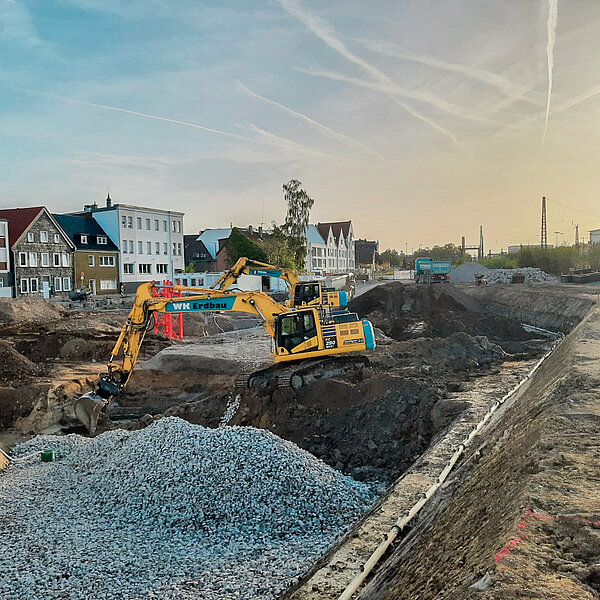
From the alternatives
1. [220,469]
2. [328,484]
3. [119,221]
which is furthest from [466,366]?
[119,221]

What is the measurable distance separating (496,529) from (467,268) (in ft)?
214

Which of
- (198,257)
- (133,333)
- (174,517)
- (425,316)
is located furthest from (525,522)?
(198,257)

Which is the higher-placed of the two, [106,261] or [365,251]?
[365,251]

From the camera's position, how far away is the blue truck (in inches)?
2112

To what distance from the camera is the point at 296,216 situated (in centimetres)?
5725

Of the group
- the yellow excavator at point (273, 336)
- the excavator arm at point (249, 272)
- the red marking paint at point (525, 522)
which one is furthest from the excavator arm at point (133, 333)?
the red marking paint at point (525, 522)

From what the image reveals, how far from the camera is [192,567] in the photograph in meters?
7.39

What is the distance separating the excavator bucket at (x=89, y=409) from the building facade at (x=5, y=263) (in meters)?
33.4

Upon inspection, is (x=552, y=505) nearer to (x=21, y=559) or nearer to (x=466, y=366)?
(x=21, y=559)

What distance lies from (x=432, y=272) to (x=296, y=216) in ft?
50.2

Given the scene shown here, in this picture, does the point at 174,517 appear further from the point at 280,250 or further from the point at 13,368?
the point at 280,250

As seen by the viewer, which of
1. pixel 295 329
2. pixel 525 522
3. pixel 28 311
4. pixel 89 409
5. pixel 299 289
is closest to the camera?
pixel 525 522

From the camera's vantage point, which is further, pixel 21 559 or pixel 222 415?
pixel 222 415

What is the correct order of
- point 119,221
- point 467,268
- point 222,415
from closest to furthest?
point 222,415, point 119,221, point 467,268
